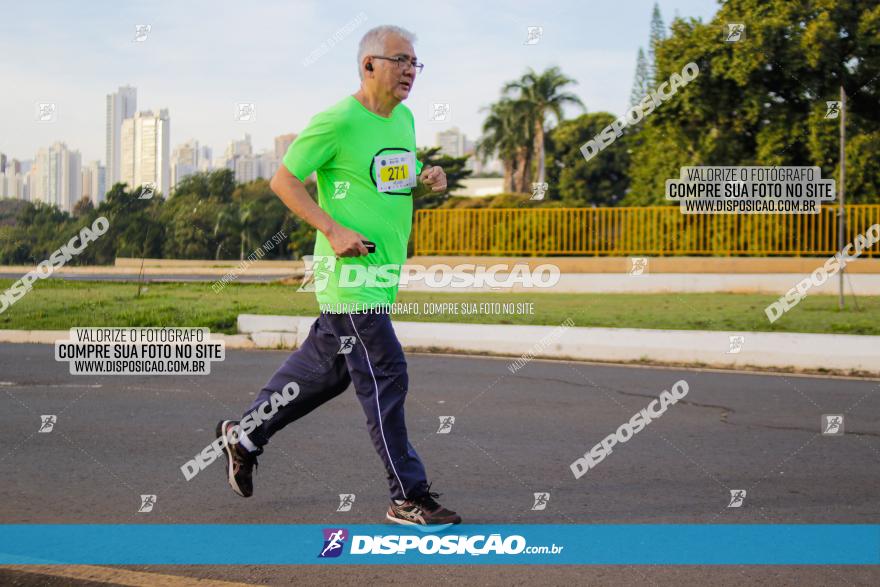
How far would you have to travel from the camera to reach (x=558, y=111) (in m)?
49.4

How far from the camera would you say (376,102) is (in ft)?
13.7

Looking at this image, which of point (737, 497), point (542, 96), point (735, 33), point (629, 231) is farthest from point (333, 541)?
point (542, 96)

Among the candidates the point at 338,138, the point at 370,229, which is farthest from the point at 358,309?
the point at 338,138

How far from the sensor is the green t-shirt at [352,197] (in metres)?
4.06

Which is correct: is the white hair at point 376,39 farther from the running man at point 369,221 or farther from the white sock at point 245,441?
the white sock at point 245,441

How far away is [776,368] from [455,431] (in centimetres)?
470

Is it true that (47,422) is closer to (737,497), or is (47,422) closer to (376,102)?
(376,102)

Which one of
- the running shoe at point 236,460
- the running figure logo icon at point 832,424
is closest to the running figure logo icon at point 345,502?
the running shoe at point 236,460

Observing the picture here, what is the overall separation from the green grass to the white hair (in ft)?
27.7

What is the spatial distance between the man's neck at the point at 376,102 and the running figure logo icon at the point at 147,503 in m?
2.01

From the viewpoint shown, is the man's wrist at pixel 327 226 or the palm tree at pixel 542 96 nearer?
the man's wrist at pixel 327 226

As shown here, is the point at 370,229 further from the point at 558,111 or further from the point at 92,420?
the point at 558,111

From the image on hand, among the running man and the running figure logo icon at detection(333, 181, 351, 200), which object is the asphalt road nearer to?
the running man

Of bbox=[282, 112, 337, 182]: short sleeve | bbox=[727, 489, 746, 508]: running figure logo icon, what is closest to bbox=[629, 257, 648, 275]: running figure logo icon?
bbox=[727, 489, 746, 508]: running figure logo icon
